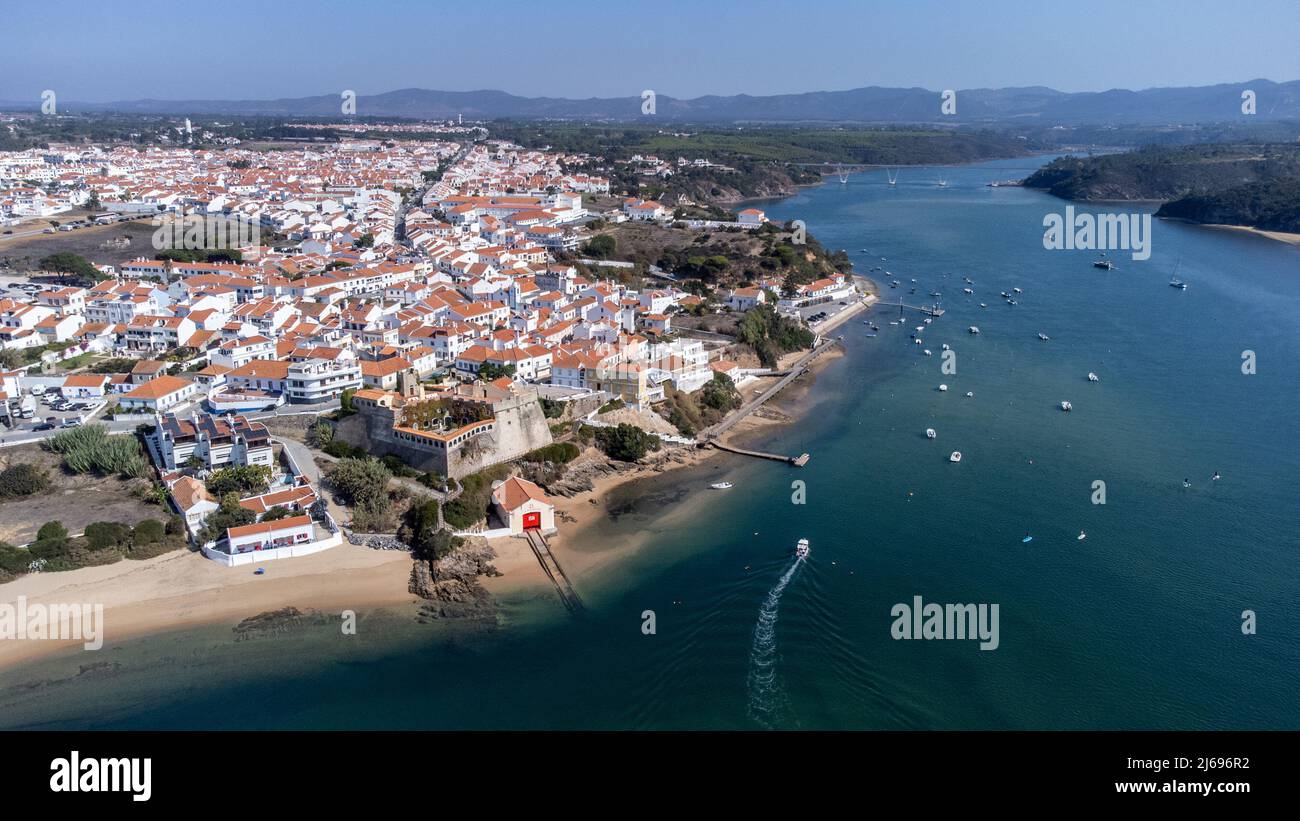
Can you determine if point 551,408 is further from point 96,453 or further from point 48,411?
point 48,411

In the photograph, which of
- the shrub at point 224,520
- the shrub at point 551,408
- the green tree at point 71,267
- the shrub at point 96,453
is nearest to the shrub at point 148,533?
the shrub at point 224,520

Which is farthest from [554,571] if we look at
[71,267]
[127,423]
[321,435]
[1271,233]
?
[1271,233]

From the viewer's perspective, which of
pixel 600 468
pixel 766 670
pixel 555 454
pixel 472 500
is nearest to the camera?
pixel 766 670

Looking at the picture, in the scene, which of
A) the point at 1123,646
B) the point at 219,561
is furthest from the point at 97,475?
the point at 1123,646

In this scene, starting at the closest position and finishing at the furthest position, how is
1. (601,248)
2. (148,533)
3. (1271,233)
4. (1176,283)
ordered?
(148,533)
(1176,283)
(601,248)
(1271,233)

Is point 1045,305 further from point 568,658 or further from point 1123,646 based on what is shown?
point 568,658

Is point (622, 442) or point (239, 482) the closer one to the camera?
point (239, 482)
